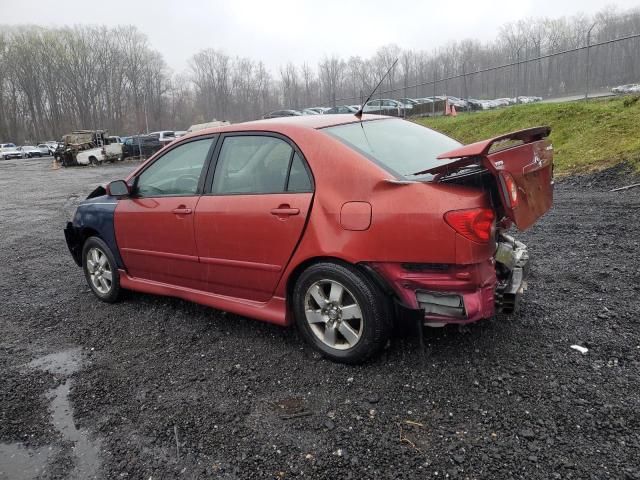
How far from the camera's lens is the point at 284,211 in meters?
3.21

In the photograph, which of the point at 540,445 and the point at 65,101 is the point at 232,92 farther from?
the point at 540,445

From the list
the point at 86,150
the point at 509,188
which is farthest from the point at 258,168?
the point at 86,150

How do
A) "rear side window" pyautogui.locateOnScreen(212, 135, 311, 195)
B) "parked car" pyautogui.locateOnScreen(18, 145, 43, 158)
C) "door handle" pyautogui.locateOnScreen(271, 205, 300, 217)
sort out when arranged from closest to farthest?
"door handle" pyautogui.locateOnScreen(271, 205, 300, 217), "rear side window" pyautogui.locateOnScreen(212, 135, 311, 195), "parked car" pyautogui.locateOnScreen(18, 145, 43, 158)

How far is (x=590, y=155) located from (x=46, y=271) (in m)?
10.0

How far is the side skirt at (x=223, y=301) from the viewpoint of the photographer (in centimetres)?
341

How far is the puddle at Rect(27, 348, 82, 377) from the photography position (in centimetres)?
348

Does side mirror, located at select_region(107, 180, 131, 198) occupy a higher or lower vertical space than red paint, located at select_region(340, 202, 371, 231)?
higher

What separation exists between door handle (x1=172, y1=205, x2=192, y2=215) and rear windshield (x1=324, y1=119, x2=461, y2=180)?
4.04 ft

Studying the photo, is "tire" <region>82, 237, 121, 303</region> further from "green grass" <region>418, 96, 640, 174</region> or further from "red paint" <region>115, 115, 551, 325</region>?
"green grass" <region>418, 96, 640, 174</region>

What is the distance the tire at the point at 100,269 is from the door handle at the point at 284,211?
6.85 ft

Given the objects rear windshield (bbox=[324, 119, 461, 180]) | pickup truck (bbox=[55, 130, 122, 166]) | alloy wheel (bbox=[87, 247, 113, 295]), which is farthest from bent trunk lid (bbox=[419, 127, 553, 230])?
pickup truck (bbox=[55, 130, 122, 166])

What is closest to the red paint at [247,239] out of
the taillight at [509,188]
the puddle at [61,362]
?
the puddle at [61,362]

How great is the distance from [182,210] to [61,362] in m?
1.39

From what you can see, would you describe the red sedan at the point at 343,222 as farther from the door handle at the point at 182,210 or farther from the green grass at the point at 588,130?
the green grass at the point at 588,130
